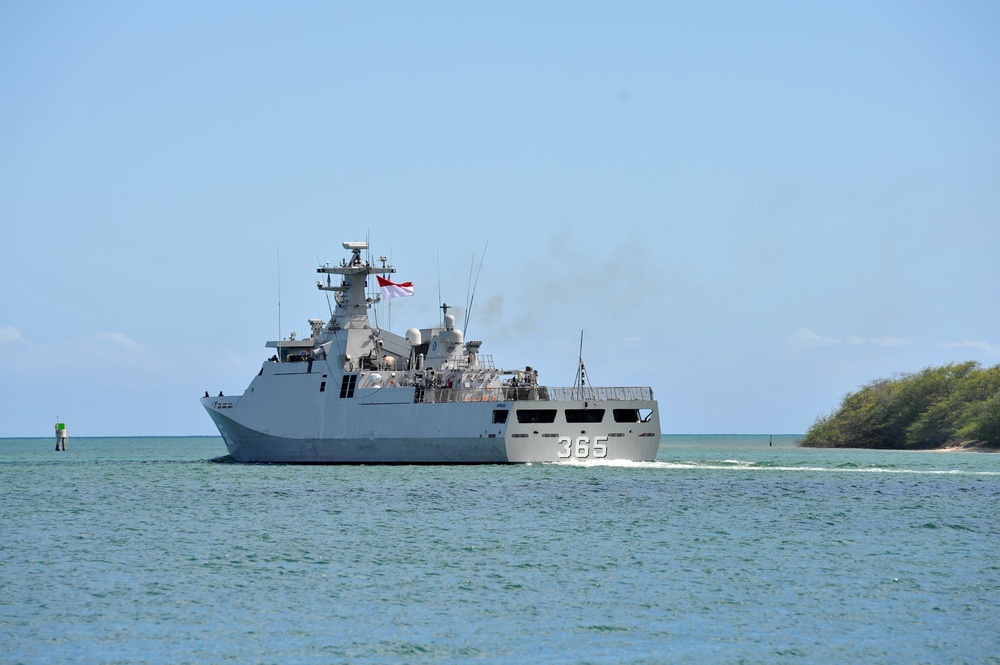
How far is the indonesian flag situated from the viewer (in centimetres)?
5506

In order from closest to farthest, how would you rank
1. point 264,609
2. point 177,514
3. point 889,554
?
1. point 264,609
2. point 889,554
3. point 177,514

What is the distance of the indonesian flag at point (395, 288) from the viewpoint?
55062 millimetres

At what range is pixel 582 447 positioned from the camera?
4841 centimetres

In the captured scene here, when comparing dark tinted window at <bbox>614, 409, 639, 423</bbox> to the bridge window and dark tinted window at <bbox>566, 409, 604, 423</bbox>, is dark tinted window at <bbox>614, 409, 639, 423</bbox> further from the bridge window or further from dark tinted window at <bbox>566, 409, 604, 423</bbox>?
the bridge window

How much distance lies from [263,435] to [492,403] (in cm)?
1273

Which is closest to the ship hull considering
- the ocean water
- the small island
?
the ocean water

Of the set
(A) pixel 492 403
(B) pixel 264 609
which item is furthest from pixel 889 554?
(A) pixel 492 403

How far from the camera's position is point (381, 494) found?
3816 cm

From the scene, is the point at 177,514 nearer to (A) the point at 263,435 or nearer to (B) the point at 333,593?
(B) the point at 333,593

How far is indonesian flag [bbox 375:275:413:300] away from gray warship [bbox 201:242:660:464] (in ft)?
0.30

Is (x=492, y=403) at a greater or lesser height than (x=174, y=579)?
greater

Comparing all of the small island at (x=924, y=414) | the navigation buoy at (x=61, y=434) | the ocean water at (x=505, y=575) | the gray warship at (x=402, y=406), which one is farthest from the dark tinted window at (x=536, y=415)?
the navigation buoy at (x=61, y=434)

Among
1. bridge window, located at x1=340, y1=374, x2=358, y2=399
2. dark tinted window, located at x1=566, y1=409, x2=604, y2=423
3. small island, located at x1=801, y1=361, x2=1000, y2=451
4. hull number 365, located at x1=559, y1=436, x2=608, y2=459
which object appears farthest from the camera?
small island, located at x1=801, y1=361, x2=1000, y2=451

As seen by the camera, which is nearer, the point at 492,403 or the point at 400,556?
the point at 400,556
